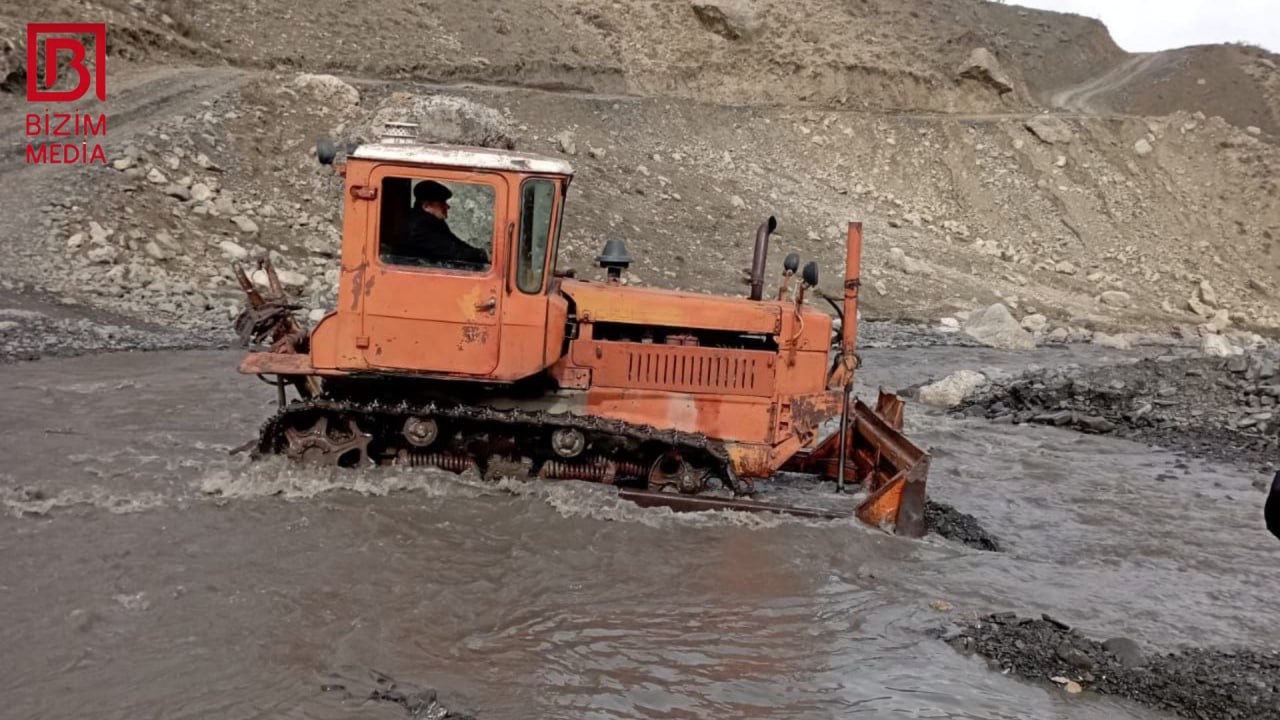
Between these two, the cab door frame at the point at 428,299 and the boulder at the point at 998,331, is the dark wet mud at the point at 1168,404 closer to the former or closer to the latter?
the boulder at the point at 998,331

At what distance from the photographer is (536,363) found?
24.3 ft

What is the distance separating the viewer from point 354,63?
1006 inches

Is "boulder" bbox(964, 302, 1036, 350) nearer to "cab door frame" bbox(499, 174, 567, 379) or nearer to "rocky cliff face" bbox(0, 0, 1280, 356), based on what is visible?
"rocky cliff face" bbox(0, 0, 1280, 356)

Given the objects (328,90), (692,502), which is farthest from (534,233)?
(328,90)

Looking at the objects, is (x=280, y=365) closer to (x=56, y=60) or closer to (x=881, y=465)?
(x=881, y=465)

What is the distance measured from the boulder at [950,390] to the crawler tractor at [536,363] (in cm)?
605

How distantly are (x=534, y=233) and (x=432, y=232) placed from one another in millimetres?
679

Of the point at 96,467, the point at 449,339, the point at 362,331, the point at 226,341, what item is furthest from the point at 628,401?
the point at 226,341

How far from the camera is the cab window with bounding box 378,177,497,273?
733cm

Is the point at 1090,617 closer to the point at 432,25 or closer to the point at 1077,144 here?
the point at 432,25

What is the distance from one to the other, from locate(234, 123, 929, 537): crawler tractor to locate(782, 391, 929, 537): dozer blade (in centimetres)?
2

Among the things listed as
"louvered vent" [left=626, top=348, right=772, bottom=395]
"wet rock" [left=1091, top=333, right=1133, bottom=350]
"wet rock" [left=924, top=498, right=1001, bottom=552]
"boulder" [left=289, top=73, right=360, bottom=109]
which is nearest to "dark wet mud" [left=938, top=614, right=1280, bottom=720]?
"wet rock" [left=924, top=498, right=1001, bottom=552]

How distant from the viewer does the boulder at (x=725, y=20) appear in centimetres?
3256

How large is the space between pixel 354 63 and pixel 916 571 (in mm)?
21644
